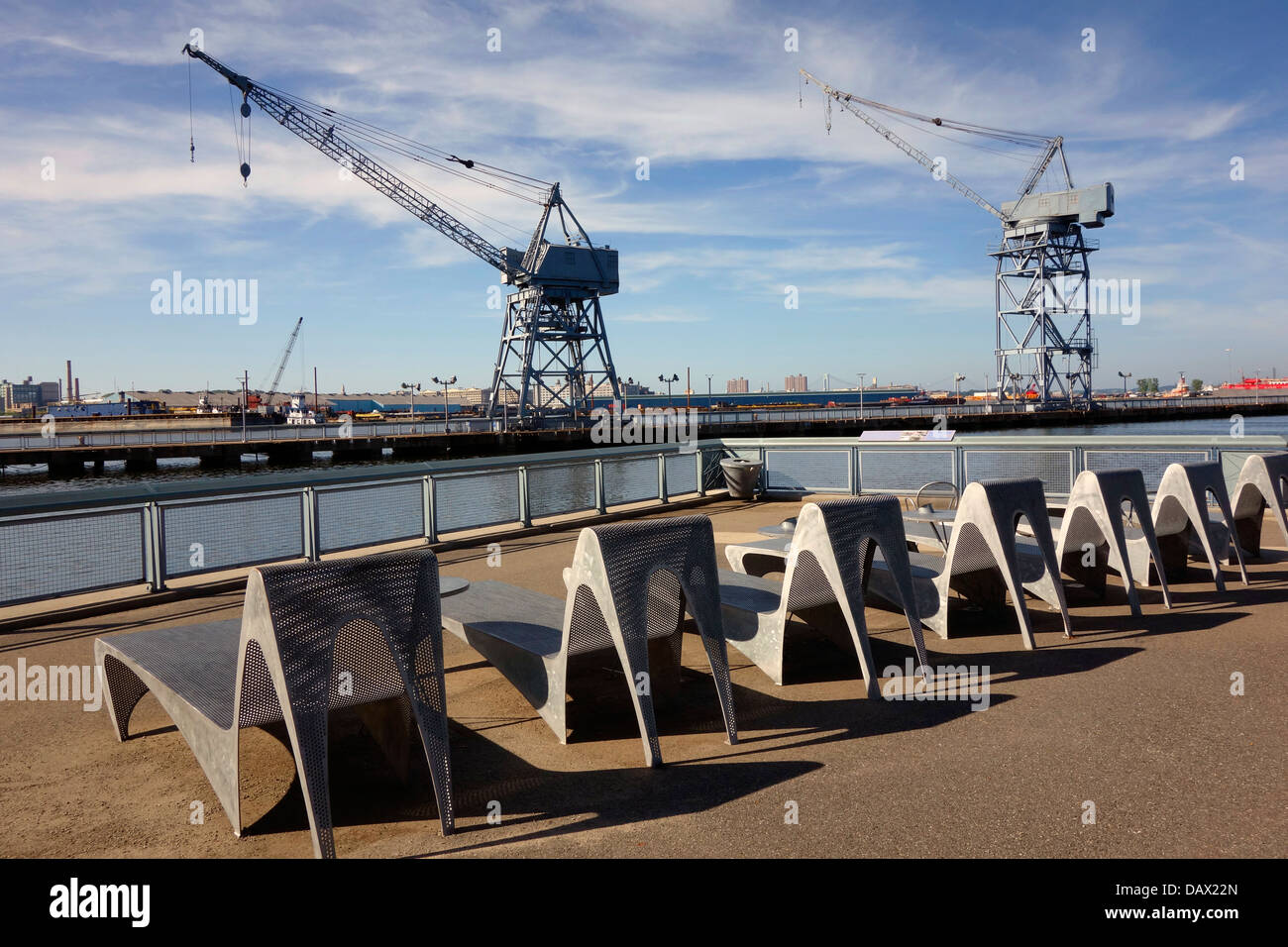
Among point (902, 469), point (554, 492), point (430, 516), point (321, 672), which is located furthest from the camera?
point (902, 469)

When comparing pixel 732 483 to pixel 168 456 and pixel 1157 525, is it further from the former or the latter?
pixel 168 456

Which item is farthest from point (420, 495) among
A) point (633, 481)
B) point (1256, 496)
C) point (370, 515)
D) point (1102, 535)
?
point (1256, 496)

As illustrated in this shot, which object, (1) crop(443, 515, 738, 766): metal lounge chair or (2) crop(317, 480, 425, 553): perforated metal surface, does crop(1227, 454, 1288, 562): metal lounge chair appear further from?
(2) crop(317, 480, 425, 553): perforated metal surface

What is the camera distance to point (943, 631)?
584cm

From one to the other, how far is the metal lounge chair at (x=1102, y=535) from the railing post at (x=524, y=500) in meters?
6.76

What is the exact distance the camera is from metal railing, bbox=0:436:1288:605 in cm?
777

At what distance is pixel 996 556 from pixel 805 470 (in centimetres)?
915

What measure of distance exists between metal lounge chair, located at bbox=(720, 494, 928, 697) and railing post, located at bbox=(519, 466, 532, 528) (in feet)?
21.6

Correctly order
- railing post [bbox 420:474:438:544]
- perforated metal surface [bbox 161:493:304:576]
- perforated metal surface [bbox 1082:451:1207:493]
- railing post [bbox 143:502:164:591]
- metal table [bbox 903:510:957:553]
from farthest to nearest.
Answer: perforated metal surface [bbox 1082:451:1207:493] → railing post [bbox 420:474:438:544] → perforated metal surface [bbox 161:493:304:576] → railing post [bbox 143:502:164:591] → metal table [bbox 903:510:957:553]

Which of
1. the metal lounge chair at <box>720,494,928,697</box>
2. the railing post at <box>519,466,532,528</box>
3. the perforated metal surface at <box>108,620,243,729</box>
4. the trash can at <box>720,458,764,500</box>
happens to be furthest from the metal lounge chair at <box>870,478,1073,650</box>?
the trash can at <box>720,458,764,500</box>

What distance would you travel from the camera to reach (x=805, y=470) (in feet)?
47.8

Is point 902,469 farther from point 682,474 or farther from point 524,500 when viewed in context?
point 524,500

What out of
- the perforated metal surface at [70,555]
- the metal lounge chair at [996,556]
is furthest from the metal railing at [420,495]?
the metal lounge chair at [996,556]
